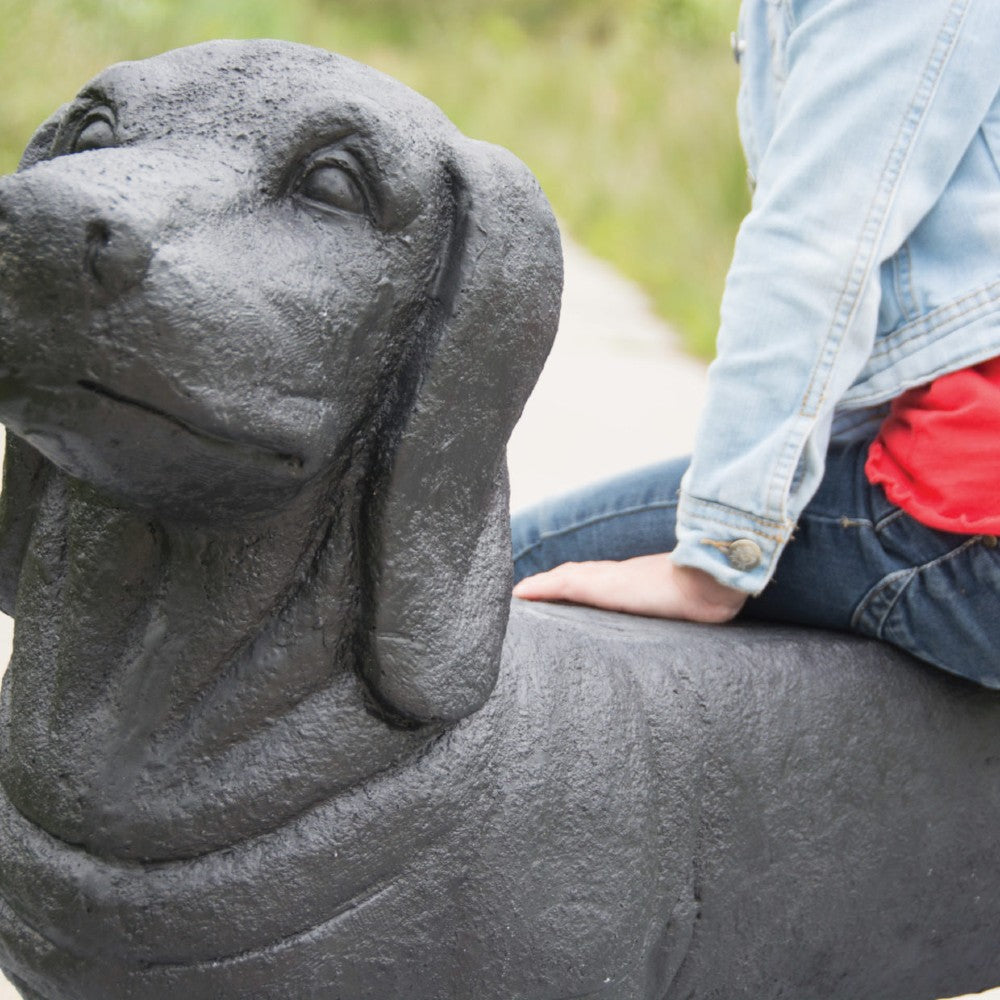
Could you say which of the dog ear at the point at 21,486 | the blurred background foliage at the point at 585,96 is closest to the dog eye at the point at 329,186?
the dog ear at the point at 21,486

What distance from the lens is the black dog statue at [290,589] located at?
1096 millimetres

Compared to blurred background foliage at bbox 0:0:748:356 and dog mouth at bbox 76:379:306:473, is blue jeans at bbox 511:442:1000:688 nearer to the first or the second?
dog mouth at bbox 76:379:306:473

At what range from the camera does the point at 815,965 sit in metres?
1.61

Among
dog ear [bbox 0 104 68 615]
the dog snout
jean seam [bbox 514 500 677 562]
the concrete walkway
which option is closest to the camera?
the dog snout

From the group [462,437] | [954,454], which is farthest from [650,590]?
[462,437]

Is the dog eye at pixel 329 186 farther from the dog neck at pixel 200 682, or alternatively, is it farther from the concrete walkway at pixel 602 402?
the concrete walkway at pixel 602 402

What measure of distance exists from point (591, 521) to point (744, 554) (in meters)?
0.40

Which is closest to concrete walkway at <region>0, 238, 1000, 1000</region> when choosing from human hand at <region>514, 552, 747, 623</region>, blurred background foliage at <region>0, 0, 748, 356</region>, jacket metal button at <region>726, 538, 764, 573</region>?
blurred background foliage at <region>0, 0, 748, 356</region>

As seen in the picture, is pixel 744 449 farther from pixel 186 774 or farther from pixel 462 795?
pixel 186 774

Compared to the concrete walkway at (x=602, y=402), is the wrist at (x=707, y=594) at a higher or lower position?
higher

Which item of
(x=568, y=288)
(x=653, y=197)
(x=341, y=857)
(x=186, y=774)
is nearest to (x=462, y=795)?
(x=341, y=857)

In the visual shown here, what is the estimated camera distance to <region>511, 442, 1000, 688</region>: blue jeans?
157cm

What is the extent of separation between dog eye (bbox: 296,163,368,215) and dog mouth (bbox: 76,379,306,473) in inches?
8.4

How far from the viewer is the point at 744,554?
153 cm
